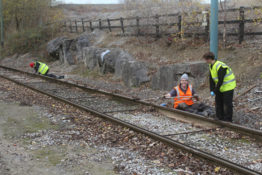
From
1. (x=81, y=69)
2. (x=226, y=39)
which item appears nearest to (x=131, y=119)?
(x=226, y=39)

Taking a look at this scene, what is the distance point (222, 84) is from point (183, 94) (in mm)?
1399

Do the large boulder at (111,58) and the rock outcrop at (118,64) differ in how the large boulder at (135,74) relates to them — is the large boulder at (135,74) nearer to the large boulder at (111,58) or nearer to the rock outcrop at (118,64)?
the rock outcrop at (118,64)

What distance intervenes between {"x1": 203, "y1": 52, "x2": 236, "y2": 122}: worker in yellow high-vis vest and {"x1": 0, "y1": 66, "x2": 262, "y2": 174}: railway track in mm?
570

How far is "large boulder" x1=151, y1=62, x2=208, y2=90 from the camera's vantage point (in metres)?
12.4

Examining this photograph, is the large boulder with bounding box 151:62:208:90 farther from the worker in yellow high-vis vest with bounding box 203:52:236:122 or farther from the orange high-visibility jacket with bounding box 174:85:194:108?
the worker in yellow high-vis vest with bounding box 203:52:236:122

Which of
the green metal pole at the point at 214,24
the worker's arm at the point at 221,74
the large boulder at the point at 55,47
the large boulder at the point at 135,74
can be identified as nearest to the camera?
the worker's arm at the point at 221,74

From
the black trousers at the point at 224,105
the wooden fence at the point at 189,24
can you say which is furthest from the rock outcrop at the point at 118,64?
the black trousers at the point at 224,105

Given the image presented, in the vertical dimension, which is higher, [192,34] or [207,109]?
[192,34]

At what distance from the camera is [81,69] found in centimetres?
2130

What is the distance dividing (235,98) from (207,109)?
6.06 ft

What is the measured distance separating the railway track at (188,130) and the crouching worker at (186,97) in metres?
0.41

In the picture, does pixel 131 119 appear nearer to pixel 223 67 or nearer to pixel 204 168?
pixel 223 67

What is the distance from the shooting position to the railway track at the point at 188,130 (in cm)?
564

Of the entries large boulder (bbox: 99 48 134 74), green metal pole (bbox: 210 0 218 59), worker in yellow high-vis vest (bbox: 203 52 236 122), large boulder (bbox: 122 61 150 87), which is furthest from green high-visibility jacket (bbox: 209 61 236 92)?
large boulder (bbox: 99 48 134 74)
